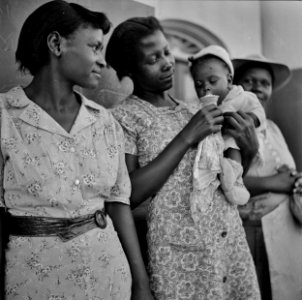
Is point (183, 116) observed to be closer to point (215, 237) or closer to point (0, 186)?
point (215, 237)

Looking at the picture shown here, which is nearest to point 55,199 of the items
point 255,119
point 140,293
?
point 140,293

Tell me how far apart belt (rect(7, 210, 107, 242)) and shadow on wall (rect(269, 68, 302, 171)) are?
1.97 m

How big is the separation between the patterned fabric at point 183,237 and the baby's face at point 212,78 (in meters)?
0.24

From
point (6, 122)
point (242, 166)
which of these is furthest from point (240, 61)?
point (6, 122)

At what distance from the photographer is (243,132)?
1979mm

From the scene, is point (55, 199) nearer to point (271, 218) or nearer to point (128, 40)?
point (128, 40)

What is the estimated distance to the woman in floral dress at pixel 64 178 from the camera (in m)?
1.46

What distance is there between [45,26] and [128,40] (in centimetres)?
46

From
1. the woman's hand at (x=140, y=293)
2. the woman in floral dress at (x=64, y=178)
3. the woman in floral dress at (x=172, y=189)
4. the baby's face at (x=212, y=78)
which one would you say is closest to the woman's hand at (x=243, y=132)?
the woman in floral dress at (x=172, y=189)

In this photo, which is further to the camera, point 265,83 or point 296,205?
point 265,83

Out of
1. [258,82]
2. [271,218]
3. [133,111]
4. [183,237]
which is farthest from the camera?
[258,82]

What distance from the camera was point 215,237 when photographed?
6.04 feet

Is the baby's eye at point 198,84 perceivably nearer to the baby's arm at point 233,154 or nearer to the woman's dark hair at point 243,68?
the baby's arm at point 233,154

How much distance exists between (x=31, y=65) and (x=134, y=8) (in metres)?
1.03
